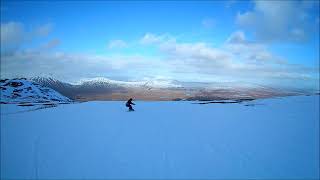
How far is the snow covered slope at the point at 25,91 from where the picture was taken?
95625mm

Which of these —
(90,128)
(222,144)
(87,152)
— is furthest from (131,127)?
(222,144)

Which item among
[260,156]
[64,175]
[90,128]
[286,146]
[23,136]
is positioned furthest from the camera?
[90,128]

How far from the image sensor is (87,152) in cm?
1124

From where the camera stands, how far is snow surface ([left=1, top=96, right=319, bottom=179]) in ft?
31.7

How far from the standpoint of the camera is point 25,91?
106 m

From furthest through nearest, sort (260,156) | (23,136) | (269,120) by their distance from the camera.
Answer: (269,120) → (23,136) → (260,156)

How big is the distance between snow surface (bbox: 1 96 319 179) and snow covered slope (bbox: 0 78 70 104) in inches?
3494

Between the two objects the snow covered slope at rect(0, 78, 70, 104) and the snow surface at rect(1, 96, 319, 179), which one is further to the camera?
the snow covered slope at rect(0, 78, 70, 104)

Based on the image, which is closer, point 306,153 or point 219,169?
point 219,169

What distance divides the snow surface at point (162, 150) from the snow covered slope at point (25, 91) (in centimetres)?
8874

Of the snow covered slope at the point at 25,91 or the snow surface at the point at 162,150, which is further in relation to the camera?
the snow covered slope at the point at 25,91

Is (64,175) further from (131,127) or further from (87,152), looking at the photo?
(131,127)

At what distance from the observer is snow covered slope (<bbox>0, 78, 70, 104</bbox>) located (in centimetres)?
9562

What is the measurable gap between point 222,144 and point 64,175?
7.62 meters
